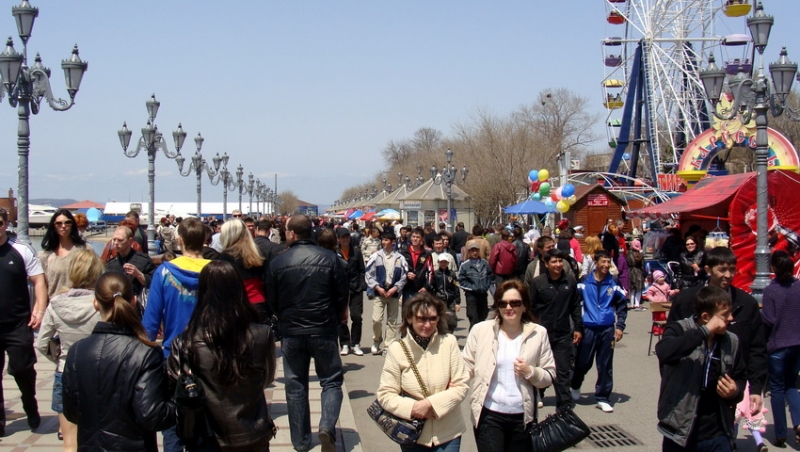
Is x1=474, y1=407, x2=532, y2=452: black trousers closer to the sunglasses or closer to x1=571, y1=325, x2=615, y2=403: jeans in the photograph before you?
the sunglasses

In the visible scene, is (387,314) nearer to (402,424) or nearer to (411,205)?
(402,424)

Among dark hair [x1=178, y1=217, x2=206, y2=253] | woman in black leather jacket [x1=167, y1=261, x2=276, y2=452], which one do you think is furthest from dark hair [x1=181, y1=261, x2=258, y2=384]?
dark hair [x1=178, y1=217, x2=206, y2=253]

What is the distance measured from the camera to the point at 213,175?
3666 cm

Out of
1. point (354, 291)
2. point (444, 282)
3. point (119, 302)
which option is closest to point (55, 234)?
point (119, 302)

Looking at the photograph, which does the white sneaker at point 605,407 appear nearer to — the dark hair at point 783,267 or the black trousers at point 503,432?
the dark hair at point 783,267

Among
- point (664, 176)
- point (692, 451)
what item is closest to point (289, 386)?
point (692, 451)

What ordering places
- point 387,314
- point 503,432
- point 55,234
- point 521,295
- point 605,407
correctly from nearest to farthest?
1. point 503,432
2. point 521,295
3. point 55,234
4. point 605,407
5. point 387,314

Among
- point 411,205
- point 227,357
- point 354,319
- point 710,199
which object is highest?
point 710,199

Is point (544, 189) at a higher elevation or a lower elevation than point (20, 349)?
higher

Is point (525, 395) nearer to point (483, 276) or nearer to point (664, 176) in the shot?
point (483, 276)

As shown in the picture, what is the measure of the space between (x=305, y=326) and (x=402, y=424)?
1.88 m

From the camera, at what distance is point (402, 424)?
402 cm

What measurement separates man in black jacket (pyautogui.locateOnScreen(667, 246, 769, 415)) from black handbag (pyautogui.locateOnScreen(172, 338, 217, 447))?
2.85 m

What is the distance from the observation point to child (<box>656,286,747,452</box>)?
159 inches
